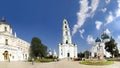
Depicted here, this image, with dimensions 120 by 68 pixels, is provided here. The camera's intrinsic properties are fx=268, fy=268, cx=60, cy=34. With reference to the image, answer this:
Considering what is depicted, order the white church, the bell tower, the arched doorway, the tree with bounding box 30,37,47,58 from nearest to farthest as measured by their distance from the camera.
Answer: the tree with bounding box 30,37,47,58
the arched doorway
the bell tower
the white church

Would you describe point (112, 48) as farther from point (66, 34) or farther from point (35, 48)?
point (35, 48)

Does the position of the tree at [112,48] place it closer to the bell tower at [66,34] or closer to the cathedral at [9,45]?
the bell tower at [66,34]

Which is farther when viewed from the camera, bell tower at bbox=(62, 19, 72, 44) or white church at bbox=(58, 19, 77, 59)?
white church at bbox=(58, 19, 77, 59)

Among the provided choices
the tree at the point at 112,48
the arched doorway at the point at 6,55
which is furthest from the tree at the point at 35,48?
the tree at the point at 112,48

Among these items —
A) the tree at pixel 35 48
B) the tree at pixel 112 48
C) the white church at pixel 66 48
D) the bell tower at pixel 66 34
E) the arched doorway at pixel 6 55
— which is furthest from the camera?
the white church at pixel 66 48

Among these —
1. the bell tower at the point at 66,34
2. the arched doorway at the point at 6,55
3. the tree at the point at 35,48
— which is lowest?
the arched doorway at the point at 6,55

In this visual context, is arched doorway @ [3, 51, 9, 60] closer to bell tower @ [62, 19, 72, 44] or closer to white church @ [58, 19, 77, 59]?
bell tower @ [62, 19, 72, 44]

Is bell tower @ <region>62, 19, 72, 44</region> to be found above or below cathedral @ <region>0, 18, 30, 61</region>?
above

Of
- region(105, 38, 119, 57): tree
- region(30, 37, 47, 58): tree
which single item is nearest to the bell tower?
region(105, 38, 119, 57): tree

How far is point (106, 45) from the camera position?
59625mm

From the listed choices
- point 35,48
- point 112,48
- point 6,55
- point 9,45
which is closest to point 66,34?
point 112,48

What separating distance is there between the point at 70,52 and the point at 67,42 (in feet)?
9.13

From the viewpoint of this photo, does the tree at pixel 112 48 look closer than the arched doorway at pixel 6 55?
No

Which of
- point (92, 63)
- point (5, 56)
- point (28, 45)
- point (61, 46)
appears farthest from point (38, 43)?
point (61, 46)
